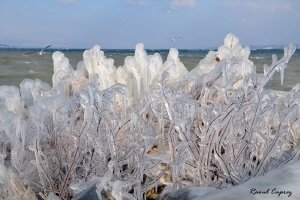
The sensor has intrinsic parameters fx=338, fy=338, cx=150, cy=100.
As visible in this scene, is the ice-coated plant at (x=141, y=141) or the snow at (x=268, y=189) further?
the ice-coated plant at (x=141, y=141)

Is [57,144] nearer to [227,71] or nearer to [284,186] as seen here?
[227,71]

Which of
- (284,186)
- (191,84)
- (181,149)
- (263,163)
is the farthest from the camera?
(191,84)

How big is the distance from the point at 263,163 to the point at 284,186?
0.44m

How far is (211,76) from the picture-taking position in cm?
228

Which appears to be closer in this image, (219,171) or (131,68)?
(219,171)

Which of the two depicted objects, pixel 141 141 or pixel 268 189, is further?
pixel 141 141

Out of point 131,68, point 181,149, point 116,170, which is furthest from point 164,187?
point 131,68

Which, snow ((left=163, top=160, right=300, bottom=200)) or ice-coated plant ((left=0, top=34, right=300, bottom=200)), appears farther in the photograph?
ice-coated plant ((left=0, top=34, right=300, bottom=200))

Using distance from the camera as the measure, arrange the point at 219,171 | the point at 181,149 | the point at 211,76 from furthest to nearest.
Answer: the point at 211,76 → the point at 219,171 → the point at 181,149

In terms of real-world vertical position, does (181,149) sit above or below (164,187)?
above

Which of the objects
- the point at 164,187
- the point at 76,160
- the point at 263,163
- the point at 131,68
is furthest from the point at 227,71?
the point at 131,68

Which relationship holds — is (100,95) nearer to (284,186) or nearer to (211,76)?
(284,186)

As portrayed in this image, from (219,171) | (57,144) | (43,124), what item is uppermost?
(43,124)

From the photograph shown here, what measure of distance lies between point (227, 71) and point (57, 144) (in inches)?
35.8
